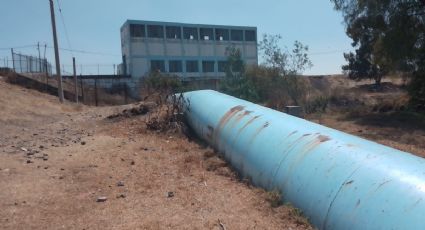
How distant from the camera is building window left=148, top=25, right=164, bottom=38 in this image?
4688 cm

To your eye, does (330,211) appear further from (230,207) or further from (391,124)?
(391,124)

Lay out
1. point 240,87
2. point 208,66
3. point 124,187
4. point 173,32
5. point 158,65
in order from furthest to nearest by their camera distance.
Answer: point 208,66 < point 173,32 < point 158,65 < point 240,87 < point 124,187

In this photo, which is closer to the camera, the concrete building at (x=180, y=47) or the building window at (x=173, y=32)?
the concrete building at (x=180, y=47)

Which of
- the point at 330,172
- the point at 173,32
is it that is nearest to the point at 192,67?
the point at 173,32

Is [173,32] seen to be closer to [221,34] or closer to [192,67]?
[192,67]

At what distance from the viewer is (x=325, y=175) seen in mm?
4184

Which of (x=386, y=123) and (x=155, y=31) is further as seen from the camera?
(x=155, y=31)

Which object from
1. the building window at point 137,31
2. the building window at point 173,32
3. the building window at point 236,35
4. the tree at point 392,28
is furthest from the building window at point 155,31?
the tree at point 392,28

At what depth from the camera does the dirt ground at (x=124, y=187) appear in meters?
4.56

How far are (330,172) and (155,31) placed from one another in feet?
148

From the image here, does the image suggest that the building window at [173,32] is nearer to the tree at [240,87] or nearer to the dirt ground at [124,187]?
the tree at [240,87]

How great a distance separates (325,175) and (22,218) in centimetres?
350

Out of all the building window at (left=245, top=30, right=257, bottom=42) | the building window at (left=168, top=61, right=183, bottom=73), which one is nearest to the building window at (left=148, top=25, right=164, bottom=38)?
the building window at (left=168, top=61, right=183, bottom=73)

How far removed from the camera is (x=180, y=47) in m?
49.1
